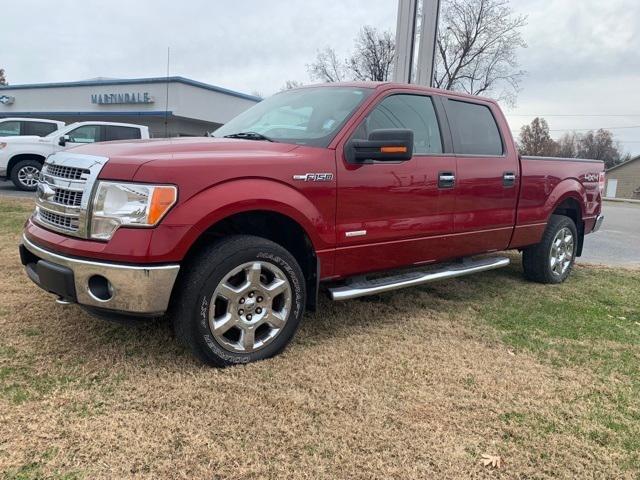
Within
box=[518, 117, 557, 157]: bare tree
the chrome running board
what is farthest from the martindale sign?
box=[518, 117, 557, 157]: bare tree

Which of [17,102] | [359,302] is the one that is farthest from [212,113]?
[359,302]

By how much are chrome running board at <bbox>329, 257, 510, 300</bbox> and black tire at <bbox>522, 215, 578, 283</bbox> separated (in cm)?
82

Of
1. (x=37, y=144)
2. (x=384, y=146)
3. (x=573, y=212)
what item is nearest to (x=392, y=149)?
(x=384, y=146)

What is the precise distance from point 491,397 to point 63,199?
8.96 feet

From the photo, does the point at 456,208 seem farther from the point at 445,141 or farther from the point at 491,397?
the point at 491,397

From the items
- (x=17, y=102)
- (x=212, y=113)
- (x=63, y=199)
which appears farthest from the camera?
(x=17, y=102)

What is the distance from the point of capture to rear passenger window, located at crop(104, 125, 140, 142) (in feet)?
42.4

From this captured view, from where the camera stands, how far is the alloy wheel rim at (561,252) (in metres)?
5.83

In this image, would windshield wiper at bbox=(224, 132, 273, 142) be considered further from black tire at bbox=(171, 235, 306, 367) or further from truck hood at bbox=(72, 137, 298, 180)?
black tire at bbox=(171, 235, 306, 367)

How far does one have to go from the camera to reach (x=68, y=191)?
9.96 ft

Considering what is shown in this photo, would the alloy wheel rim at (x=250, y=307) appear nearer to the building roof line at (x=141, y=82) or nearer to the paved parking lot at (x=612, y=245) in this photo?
the paved parking lot at (x=612, y=245)

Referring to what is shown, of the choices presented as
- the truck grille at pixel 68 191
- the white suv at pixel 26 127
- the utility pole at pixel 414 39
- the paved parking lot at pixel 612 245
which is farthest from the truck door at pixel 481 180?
the white suv at pixel 26 127

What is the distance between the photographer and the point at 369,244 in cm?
385

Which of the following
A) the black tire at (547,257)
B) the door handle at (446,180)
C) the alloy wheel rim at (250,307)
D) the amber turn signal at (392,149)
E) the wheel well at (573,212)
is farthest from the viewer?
the wheel well at (573,212)
